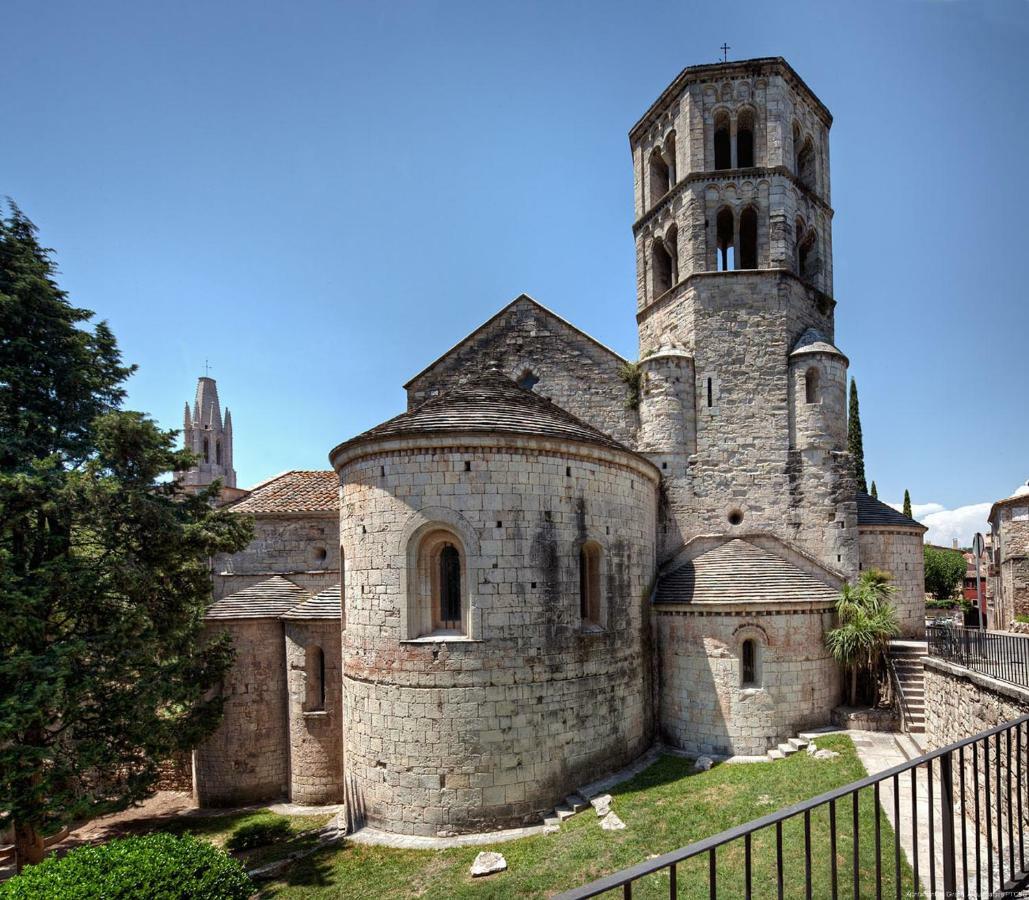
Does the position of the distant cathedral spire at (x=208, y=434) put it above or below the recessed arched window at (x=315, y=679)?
above

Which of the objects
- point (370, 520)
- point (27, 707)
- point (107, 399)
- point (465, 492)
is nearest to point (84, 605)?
point (27, 707)

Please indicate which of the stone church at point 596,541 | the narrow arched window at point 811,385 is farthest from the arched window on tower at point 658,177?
the narrow arched window at point 811,385

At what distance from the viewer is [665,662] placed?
1558 centimetres

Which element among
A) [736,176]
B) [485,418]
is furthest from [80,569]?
[736,176]

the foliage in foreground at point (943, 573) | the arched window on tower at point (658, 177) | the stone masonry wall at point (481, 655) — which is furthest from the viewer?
the foliage in foreground at point (943, 573)

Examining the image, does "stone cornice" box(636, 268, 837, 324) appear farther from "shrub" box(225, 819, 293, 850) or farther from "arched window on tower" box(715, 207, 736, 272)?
"shrub" box(225, 819, 293, 850)

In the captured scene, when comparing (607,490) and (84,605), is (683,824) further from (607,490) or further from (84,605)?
(84,605)

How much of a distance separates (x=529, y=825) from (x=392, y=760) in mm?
3057

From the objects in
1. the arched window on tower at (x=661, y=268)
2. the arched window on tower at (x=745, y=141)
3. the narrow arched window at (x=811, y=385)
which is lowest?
the narrow arched window at (x=811, y=385)

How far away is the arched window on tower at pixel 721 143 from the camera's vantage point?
64.8ft

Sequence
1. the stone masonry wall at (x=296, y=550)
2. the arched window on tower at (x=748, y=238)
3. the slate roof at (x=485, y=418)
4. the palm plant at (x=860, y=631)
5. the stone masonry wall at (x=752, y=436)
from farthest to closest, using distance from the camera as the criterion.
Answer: the arched window on tower at (x=748, y=238)
the stone masonry wall at (x=296, y=550)
the stone masonry wall at (x=752, y=436)
the palm plant at (x=860, y=631)
the slate roof at (x=485, y=418)

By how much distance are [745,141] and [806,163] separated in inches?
87.9

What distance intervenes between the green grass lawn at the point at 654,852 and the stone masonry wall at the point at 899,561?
7.29m

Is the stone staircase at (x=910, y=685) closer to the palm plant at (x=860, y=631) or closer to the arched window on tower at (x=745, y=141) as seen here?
the palm plant at (x=860, y=631)
